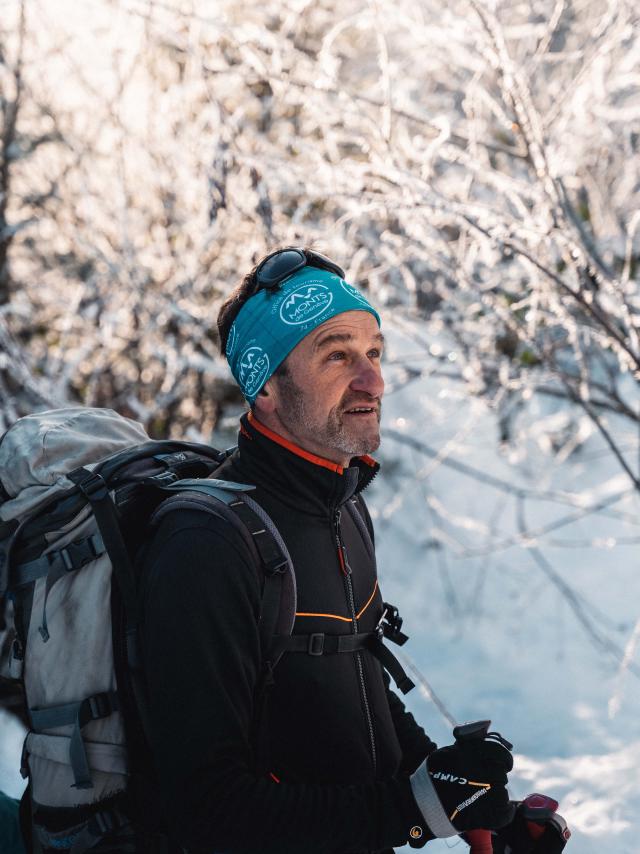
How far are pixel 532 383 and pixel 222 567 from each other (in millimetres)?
2418

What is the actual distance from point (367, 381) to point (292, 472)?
0.26m

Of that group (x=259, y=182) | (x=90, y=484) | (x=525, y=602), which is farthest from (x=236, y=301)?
(x=525, y=602)

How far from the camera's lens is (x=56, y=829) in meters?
1.53

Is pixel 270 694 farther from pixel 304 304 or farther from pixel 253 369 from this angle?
pixel 304 304

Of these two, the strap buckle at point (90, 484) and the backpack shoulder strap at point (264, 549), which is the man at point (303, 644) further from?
the strap buckle at point (90, 484)

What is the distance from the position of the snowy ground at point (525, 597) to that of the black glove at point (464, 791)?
1870 millimetres

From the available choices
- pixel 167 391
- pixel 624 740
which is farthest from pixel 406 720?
pixel 167 391

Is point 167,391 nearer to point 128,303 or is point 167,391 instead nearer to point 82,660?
point 128,303

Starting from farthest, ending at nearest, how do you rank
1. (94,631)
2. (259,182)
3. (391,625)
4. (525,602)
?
(525,602), (259,182), (391,625), (94,631)

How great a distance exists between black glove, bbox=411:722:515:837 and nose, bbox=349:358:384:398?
2.46 ft

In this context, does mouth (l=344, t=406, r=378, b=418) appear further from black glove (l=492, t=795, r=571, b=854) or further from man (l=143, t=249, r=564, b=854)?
black glove (l=492, t=795, r=571, b=854)

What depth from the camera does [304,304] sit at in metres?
1.82

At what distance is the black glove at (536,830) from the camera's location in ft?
5.49

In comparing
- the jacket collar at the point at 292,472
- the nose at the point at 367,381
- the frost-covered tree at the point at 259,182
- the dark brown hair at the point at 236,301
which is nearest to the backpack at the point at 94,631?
the jacket collar at the point at 292,472
